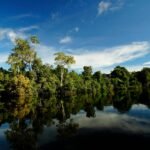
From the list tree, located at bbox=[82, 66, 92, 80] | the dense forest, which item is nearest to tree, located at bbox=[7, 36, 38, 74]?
the dense forest

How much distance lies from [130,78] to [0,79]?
76.9 meters

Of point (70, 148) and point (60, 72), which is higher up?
point (60, 72)

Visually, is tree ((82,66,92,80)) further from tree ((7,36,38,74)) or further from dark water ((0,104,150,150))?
dark water ((0,104,150,150))

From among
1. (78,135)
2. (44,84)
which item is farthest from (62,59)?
(78,135)

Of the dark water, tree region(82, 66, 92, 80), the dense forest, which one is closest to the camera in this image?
the dark water

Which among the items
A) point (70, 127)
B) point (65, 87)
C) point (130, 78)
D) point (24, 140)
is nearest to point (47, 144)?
point (24, 140)

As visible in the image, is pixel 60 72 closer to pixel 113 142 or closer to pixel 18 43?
pixel 18 43

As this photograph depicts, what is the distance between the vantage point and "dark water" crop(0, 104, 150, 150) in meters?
19.2

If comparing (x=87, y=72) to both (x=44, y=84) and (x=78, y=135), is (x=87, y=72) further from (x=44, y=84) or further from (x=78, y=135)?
(x=78, y=135)

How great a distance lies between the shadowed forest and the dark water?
97 mm

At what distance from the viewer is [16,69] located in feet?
251

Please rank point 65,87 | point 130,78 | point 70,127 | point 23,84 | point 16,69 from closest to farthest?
1. point 70,127
2. point 23,84
3. point 16,69
4. point 65,87
5. point 130,78

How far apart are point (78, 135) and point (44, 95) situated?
2414 inches

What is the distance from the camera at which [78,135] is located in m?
22.3
